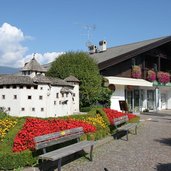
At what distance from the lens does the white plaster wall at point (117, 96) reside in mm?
24000

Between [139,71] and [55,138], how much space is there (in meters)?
19.8

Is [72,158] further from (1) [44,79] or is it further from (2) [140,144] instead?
(1) [44,79]

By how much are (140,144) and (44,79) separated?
5.49 metres

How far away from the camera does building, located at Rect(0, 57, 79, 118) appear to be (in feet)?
44.0

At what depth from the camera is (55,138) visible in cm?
778

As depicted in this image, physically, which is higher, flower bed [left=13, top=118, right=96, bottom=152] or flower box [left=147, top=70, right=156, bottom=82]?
flower box [left=147, top=70, right=156, bottom=82]

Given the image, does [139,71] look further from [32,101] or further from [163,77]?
[32,101]

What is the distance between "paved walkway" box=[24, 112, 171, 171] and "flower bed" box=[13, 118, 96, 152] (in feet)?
3.57

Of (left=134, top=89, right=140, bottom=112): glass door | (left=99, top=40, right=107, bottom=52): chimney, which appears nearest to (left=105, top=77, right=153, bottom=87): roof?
(left=134, top=89, right=140, bottom=112): glass door

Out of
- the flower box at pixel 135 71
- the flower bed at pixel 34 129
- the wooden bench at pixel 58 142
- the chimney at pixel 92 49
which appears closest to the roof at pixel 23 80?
the flower bed at pixel 34 129

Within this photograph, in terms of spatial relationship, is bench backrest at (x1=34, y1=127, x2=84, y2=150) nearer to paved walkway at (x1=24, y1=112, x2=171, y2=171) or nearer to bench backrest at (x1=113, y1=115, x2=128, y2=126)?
paved walkway at (x1=24, y1=112, x2=171, y2=171)

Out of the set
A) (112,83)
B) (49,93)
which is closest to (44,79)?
(49,93)

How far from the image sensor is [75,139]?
9.55 metres

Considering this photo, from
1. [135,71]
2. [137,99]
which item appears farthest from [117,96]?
[137,99]
